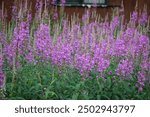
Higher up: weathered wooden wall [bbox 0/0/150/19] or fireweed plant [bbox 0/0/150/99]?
weathered wooden wall [bbox 0/0/150/19]

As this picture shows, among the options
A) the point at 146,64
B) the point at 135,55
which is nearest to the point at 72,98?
the point at 146,64

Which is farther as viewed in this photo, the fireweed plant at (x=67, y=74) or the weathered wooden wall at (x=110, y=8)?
the weathered wooden wall at (x=110, y=8)

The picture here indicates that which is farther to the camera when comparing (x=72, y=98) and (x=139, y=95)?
(x=139, y=95)

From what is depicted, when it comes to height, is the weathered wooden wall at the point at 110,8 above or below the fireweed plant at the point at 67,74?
above

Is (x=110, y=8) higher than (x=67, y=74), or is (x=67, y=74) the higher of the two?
(x=110, y=8)

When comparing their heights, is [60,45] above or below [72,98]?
above

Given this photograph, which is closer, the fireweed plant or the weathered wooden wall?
the fireweed plant

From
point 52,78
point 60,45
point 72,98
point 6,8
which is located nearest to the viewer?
point 72,98

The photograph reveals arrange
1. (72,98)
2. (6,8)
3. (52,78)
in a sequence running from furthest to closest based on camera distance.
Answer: (6,8)
(52,78)
(72,98)

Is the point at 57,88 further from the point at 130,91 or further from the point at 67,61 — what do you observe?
the point at 130,91

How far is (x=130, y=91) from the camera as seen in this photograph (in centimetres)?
577

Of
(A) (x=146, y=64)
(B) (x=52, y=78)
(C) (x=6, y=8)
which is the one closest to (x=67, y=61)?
(B) (x=52, y=78)

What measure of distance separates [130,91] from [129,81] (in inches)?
12.4

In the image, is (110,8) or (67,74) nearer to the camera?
(67,74)
